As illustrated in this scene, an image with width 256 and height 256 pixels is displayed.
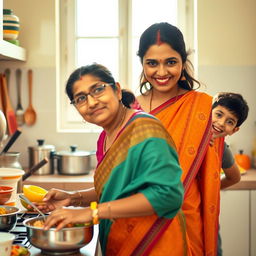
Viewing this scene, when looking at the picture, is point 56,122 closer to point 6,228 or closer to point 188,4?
point 188,4

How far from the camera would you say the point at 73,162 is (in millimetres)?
3275

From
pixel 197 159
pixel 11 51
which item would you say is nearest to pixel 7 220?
pixel 197 159

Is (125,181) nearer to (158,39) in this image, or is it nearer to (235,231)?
(158,39)

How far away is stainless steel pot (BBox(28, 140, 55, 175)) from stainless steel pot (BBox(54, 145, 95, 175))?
0.28ft

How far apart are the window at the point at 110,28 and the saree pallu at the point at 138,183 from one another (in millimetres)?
2186

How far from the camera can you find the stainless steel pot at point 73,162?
3.28 m

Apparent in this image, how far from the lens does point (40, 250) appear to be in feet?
4.67

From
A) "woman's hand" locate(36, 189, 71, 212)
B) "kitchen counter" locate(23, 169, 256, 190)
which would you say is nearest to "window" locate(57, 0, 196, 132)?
"kitchen counter" locate(23, 169, 256, 190)

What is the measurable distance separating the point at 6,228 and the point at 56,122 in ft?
7.00

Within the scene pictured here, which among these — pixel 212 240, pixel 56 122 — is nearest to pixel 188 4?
pixel 56 122

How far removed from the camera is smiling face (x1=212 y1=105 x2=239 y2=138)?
2.09m

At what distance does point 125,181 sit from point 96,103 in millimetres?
243

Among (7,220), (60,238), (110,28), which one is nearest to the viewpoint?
(60,238)

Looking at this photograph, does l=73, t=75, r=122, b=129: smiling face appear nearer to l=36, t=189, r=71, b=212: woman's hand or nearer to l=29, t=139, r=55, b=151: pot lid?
l=36, t=189, r=71, b=212: woman's hand
